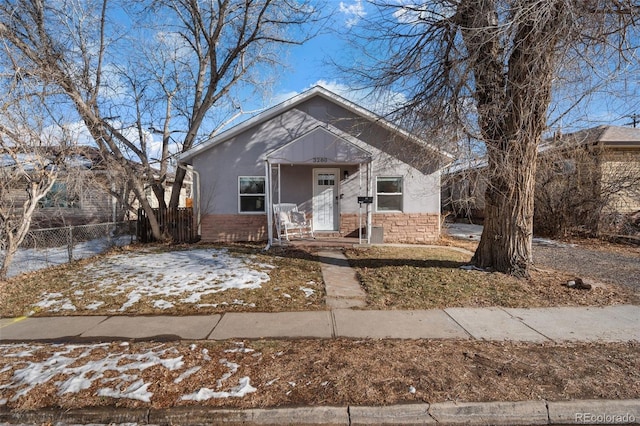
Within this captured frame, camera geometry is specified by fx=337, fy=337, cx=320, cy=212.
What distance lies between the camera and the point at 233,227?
12.4 metres

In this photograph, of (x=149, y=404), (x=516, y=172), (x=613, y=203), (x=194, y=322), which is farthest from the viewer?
(x=613, y=203)

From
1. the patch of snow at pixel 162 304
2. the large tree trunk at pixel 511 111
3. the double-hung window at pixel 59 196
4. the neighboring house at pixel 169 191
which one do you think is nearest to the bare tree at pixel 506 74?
the large tree trunk at pixel 511 111

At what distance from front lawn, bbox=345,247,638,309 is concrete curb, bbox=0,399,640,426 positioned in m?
2.60

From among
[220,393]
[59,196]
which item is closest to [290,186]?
[59,196]

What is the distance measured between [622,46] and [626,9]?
1.83ft

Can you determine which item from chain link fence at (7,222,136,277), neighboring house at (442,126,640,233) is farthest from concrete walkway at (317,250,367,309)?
→ chain link fence at (7,222,136,277)

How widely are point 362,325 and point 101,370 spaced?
3131 mm

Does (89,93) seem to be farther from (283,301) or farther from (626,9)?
(626,9)

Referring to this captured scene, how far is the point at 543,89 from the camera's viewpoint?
19.8 ft

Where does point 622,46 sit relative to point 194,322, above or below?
above

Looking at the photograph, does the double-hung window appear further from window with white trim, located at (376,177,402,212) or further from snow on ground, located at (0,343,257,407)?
window with white trim, located at (376,177,402,212)

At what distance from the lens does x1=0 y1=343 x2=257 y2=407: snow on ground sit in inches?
122

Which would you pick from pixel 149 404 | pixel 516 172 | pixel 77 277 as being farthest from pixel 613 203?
pixel 77 277

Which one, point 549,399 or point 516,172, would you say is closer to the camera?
point 549,399
